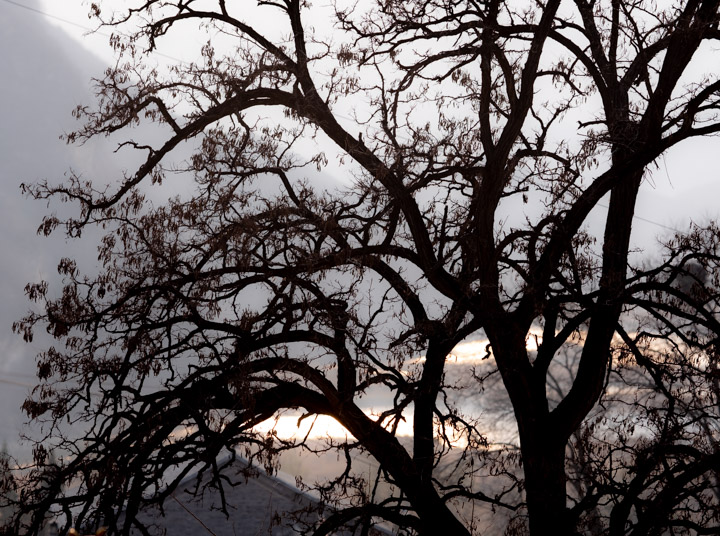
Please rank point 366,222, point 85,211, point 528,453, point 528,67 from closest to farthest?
point 528,67 → point 528,453 → point 85,211 → point 366,222

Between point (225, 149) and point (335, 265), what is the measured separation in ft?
8.41

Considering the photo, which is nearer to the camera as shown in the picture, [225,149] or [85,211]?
[85,211]

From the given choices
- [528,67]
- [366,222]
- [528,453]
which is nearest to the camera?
[528,67]

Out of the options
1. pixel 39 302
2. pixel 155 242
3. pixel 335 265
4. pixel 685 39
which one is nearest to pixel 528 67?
pixel 685 39

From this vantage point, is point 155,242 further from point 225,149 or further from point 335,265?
point 335,265

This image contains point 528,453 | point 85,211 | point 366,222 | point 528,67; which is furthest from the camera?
point 366,222

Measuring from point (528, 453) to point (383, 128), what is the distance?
12.5 ft

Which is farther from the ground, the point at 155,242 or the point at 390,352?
the point at 155,242

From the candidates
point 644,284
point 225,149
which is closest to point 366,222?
point 225,149

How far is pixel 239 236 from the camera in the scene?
7129mm

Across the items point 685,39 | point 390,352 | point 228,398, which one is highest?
point 685,39

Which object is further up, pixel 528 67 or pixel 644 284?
pixel 528 67

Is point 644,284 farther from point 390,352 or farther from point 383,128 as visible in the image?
point 383,128

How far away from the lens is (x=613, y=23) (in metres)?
8.23
